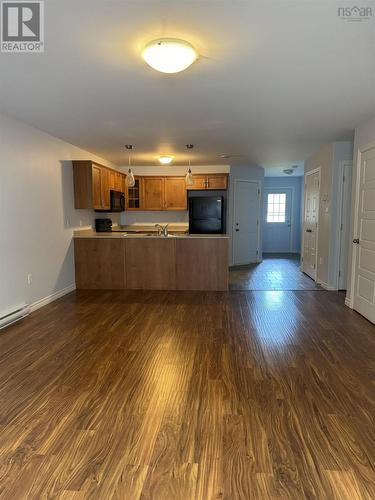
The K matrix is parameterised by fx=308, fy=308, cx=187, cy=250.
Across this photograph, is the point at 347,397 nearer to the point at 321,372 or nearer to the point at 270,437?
the point at 321,372

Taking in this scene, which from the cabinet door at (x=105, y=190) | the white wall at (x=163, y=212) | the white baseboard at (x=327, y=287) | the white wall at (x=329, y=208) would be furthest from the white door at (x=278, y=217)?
the cabinet door at (x=105, y=190)

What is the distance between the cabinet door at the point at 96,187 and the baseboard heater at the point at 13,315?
6.70 ft

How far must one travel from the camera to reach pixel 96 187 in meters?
5.34

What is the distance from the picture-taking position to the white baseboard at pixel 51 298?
4.18m

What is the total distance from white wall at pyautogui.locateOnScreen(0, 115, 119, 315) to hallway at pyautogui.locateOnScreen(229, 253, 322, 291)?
115 inches

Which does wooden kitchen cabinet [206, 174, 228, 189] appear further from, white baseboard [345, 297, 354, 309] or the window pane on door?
white baseboard [345, 297, 354, 309]

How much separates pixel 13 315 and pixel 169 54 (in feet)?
10.8

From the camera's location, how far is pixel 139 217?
24.6ft

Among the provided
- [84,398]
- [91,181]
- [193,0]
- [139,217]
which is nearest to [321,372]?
[84,398]

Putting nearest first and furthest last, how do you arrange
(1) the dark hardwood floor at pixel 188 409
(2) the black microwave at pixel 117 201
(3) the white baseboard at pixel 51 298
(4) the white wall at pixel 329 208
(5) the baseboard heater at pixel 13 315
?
(1) the dark hardwood floor at pixel 188 409 < (5) the baseboard heater at pixel 13 315 < (3) the white baseboard at pixel 51 298 < (4) the white wall at pixel 329 208 < (2) the black microwave at pixel 117 201

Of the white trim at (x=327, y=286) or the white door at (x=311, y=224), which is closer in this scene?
the white trim at (x=327, y=286)

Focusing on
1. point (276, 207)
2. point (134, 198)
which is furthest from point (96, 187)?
point (276, 207)

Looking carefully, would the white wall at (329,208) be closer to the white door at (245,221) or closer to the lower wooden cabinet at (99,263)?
the white door at (245,221)

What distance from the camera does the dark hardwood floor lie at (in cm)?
149
